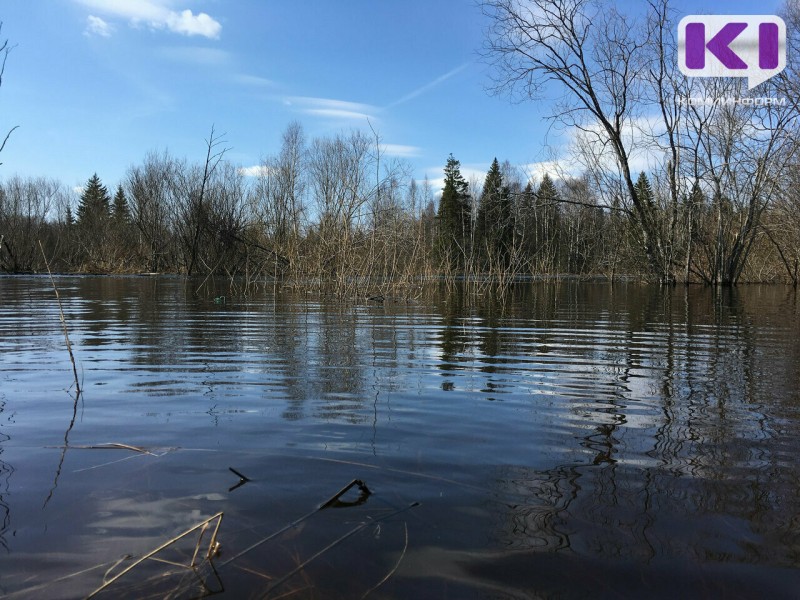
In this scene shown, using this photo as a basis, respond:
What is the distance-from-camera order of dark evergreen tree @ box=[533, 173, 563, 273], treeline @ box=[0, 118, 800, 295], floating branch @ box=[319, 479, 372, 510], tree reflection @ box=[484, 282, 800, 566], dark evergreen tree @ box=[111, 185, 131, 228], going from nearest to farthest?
tree reflection @ box=[484, 282, 800, 566] → floating branch @ box=[319, 479, 372, 510] → treeline @ box=[0, 118, 800, 295] → dark evergreen tree @ box=[533, 173, 563, 273] → dark evergreen tree @ box=[111, 185, 131, 228]

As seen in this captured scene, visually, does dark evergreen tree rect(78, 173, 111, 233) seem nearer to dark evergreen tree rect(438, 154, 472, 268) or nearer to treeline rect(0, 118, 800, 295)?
treeline rect(0, 118, 800, 295)

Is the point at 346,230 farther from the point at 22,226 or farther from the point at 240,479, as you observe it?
the point at 22,226

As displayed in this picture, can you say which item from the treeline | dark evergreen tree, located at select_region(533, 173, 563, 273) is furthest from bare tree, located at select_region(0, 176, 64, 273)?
dark evergreen tree, located at select_region(533, 173, 563, 273)

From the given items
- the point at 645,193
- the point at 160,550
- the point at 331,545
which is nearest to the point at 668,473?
the point at 331,545

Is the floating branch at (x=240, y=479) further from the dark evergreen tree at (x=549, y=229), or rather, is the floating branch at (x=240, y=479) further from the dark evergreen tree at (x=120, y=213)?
the dark evergreen tree at (x=120, y=213)

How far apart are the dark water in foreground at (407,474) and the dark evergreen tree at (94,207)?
4633 centimetres

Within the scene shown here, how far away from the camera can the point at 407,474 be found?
92.7 inches

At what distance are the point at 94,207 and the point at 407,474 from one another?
5494 centimetres

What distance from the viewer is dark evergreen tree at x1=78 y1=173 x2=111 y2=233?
45.2 meters

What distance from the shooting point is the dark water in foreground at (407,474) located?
5.32ft

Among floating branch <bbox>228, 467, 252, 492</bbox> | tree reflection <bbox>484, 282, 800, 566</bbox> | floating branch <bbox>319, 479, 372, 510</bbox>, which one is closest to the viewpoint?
tree reflection <bbox>484, 282, 800, 566</bbox>

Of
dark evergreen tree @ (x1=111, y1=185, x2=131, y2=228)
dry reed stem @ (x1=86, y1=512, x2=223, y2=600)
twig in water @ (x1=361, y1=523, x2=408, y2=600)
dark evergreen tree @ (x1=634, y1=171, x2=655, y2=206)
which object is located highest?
dark evergreen tree @ (x1=111, y1=185, x2=131, y2=228)

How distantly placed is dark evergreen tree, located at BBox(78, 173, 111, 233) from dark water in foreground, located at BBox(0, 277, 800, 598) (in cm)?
4633

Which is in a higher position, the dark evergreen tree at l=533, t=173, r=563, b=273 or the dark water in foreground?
the dark evergreen tree at l=533, t=173, r=563, b=273
